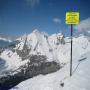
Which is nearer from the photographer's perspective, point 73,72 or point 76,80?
point 76,80

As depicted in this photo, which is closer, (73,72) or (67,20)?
(67,20)

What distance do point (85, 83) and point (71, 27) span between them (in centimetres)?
665

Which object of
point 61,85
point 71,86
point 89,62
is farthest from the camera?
point 89,62

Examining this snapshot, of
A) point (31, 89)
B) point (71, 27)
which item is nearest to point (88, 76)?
point (71, 27)

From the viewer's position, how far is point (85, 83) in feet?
60.6

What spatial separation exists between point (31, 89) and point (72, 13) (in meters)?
11.5

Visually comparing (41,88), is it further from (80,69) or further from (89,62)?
(89,62)

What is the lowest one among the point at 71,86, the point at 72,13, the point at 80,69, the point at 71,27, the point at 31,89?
the point at 31,89

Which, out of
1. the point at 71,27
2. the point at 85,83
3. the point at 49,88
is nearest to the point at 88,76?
the point at 85,83

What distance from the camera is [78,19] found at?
18484mm

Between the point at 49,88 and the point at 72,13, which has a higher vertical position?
the point at 72,13

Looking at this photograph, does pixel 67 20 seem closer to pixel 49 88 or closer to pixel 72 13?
pixel 72 13

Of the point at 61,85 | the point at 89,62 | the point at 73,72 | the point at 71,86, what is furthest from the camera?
the point at 89,62

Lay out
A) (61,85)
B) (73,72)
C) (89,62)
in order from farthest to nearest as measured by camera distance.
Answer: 1. (89,62)
2. (73,72)
3. (61,85)
